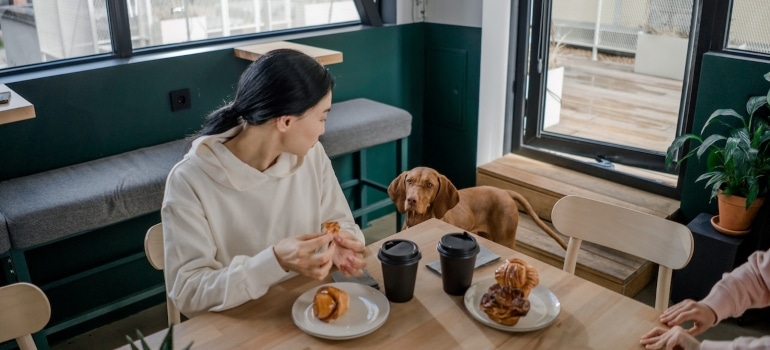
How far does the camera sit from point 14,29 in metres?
2.75

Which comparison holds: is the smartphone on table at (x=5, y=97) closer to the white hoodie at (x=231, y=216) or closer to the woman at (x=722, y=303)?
the white hoodie at (x=231, y=216)

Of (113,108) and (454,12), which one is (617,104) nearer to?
(454,12)

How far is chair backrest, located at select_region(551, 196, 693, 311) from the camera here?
175 centimetres

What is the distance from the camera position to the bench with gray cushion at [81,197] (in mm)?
2330

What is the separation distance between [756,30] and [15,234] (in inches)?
121

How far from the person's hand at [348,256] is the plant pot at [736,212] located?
1912 mm

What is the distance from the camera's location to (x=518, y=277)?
140cm

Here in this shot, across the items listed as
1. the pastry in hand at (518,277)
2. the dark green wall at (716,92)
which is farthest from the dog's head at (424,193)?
the dark green wall at (716,92)

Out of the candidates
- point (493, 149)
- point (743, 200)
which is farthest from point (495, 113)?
point (743, 200)

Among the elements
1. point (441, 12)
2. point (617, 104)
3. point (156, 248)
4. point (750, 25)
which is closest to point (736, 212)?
point (750, 25)

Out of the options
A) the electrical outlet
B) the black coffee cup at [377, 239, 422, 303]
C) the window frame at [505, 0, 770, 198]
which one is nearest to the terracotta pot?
the window frame at [505, 0, 770, 198]

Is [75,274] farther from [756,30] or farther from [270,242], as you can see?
[756,30]

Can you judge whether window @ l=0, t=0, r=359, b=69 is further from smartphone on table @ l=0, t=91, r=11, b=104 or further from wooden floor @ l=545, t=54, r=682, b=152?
wooden floor @ l=545, t=54, r=682, b=152

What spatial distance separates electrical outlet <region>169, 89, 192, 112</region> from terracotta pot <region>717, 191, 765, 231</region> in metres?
2.36
